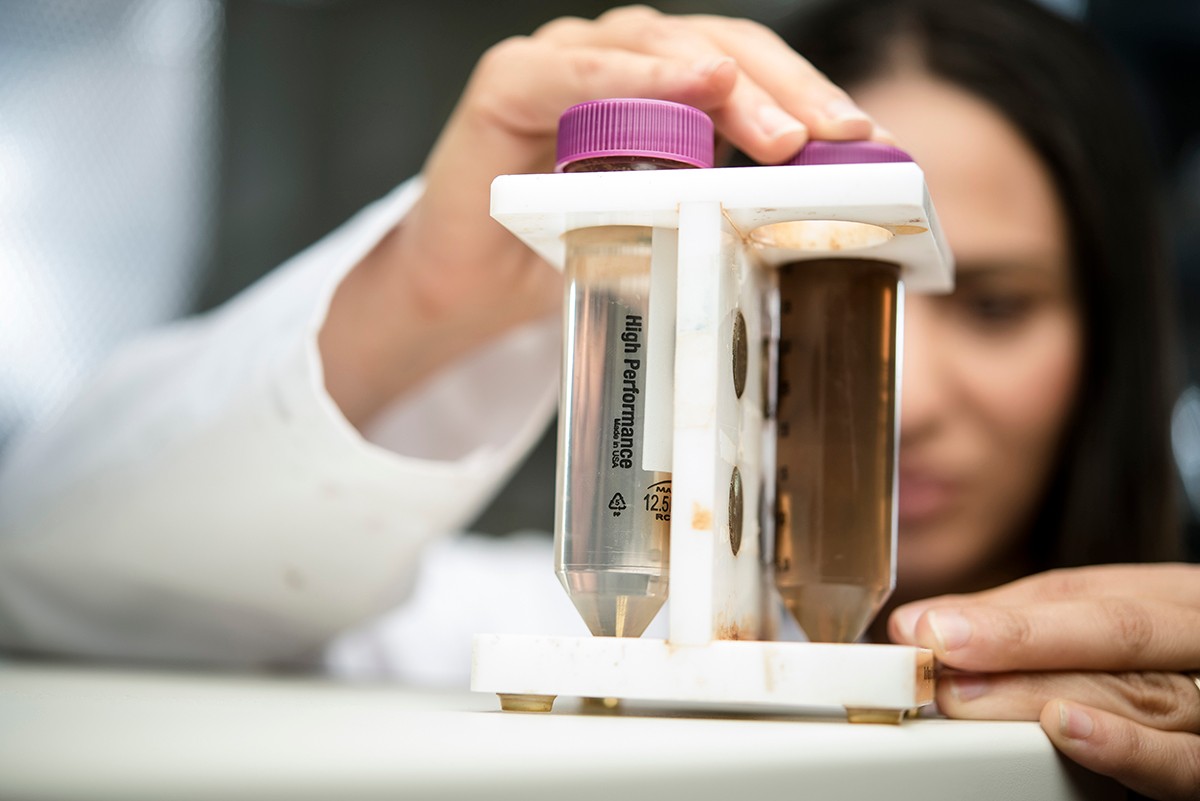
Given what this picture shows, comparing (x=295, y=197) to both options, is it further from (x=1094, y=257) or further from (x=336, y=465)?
(x=1094, y=257)

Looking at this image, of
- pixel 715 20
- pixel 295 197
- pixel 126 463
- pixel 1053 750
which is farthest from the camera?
pixel 295 197

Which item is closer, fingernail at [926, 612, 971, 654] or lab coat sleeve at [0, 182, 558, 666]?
fingernail at [926, 612, 971, 654]

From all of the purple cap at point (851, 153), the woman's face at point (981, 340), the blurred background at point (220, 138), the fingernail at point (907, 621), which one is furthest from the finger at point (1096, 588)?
the blurred background at point (220, 138)

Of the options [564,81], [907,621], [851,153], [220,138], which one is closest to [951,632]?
[907,621]

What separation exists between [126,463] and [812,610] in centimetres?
43

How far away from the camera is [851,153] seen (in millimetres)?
315

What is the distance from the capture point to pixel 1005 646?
299mm

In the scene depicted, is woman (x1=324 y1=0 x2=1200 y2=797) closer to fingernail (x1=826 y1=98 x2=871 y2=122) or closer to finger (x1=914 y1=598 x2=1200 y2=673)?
fingernail (x1=826 y1=98 x2=871 y2=122)

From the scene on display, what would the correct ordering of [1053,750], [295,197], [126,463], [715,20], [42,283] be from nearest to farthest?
[1053,750] < [715,20] < [126,463] < [42,283] < [295,197]

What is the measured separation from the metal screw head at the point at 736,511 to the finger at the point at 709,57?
0.36ft

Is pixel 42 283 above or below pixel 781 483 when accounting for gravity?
above

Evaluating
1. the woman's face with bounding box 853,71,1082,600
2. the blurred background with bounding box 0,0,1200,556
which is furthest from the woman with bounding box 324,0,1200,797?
the blurred background with bounding box 0,0,1200,556

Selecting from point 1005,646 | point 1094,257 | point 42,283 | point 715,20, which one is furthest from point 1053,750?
point 42,283

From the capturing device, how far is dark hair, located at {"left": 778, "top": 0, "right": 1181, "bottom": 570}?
63 cm
